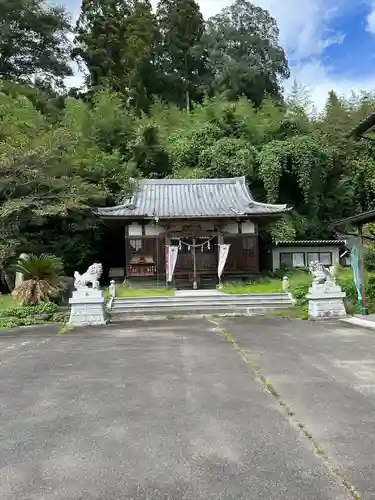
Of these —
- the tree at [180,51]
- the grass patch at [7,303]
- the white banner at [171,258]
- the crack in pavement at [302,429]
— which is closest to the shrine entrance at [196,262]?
the white banner at [171,258]

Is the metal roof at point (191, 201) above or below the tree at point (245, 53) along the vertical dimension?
below

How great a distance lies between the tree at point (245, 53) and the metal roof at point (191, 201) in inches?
378

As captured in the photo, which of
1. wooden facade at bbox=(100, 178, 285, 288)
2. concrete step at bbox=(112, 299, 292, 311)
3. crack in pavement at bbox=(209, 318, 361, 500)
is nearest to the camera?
crack in pavement at bbox=(209, 318, 361, 500)

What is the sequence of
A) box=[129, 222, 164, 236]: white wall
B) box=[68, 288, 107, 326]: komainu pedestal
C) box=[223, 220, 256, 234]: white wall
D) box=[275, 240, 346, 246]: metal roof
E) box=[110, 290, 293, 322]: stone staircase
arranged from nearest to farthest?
box=[68, 288, 107, 326]: komainu pedestal → box=[110, 290, 293, 322]: stone staircase → box=[129, 222, 164, 236]: white wall → box=[223, 220, 256, 234]: white wall → box=[275, 240, 346, 246]: metal roof

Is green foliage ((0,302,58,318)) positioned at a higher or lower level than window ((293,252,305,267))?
lower

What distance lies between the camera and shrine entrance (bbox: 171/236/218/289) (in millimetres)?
19086

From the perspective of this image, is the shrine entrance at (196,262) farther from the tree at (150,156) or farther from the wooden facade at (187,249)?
the tree at (150,156)

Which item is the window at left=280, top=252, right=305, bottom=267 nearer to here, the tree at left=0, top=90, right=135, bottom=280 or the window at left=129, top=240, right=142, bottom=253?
the window at left=129, top=240, right=142, bottom=253

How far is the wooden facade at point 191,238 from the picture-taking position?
62.1 ft

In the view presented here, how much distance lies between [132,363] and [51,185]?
40.5 feet

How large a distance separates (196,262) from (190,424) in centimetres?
1615

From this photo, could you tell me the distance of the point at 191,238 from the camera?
1953cm

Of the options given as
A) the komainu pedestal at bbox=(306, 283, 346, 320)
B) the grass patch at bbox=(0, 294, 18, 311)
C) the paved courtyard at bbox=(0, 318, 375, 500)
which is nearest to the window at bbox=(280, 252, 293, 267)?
the komainu pedestal at bbox=(306, 283, 346, 320)

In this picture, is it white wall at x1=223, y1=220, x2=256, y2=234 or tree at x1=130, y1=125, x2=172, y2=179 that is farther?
tree at x1=130, y1=125, x2=172, y2=179
